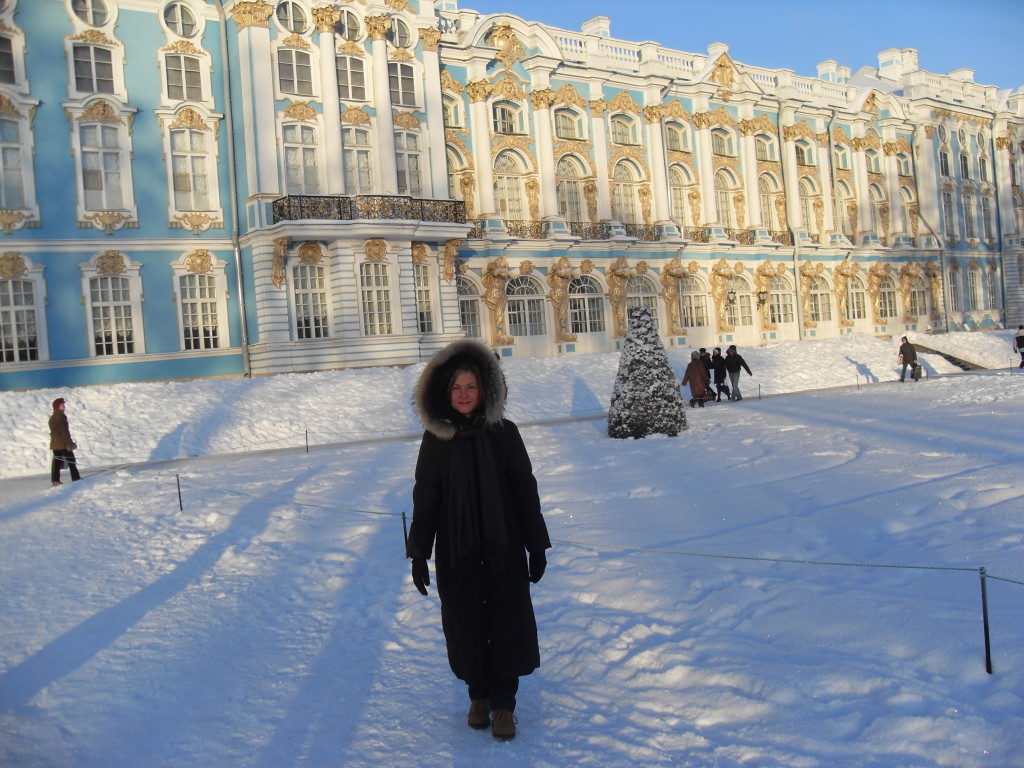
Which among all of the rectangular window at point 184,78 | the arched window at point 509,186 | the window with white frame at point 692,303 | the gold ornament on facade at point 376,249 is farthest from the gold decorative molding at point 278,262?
the window with white frame at point 692,303

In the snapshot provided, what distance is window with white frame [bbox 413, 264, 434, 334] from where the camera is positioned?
1152 inches

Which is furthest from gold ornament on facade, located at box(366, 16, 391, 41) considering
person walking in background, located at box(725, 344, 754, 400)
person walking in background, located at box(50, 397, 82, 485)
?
person walking in background, located at box(50, 397, 82, 485)

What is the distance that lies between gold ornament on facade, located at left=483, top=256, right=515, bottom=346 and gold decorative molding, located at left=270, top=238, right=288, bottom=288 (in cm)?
802

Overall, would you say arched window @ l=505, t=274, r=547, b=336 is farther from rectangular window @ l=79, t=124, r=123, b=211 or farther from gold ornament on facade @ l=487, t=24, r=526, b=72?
rectangular window @ l=79, t=124, r=123, b=211

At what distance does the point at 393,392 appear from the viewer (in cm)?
2352

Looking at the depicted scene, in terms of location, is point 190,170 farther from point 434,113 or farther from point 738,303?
point 738,303

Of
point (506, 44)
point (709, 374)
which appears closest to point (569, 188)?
point (506, 44)

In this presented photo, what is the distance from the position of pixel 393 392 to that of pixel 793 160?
88.2 feet

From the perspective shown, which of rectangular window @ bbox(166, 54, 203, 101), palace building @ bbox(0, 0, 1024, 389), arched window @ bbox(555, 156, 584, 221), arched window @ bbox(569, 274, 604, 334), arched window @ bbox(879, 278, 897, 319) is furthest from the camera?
arched window @ bbox(879, 278, 897, 319)

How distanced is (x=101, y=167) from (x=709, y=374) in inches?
692

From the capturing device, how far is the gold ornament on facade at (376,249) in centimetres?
2761

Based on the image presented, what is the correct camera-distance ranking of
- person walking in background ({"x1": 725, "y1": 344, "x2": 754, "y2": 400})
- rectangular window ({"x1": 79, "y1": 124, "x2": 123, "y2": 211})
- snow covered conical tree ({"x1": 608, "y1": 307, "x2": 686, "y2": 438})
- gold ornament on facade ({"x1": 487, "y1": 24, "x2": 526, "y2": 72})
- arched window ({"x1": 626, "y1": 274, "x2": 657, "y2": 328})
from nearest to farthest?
1. snow covered conical tree ({"x1": 608, "y1": 307, "x2": 686, "y2": 438})
2. person walking in background ({"x1": 725, "y1": 344, "x2": 754, "y2": 400})
3. rectangular window ({"x1": 79, "y1": 124, "x2": 123, "y2": 211})
4. gold ornament on facade ({"x1": 487, "y1": 24, "x2": 526, "y2": 72})
5. arched window ({"x1": 626, "y1": 274, "x2": 657, "y2": 328})

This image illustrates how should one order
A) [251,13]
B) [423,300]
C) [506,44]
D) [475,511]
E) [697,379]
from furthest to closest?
1. [506,44]
2. [423,300]
3. [251,13]
4. [697,379]
5. [475,511]

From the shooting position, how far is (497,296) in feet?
107
